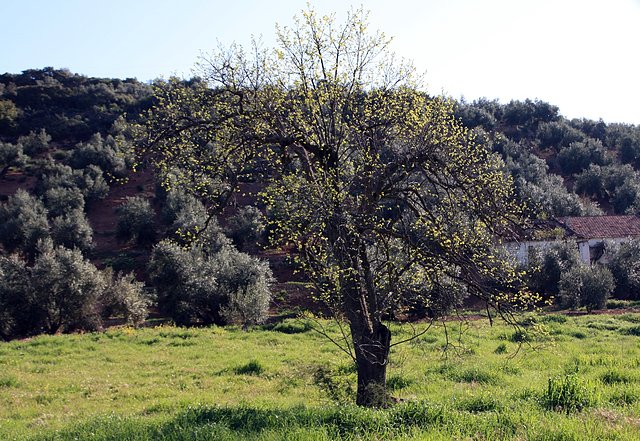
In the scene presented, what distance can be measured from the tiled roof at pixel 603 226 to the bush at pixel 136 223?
34013 millimetres

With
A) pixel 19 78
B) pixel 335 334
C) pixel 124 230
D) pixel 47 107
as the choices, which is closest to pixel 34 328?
pixel 335 334

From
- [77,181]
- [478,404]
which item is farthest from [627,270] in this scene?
[77,181]

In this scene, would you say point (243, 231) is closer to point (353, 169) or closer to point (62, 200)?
point (62, 200)

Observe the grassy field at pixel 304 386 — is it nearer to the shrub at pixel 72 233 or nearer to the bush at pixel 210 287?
the bush at pixel 210 287

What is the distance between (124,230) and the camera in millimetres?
43812

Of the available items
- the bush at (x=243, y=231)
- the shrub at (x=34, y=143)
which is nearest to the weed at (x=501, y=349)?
the bush at (x=243, y=231)

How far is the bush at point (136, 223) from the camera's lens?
43.5 meters

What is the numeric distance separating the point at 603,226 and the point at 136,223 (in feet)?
126

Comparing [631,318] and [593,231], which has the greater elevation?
[593,231]

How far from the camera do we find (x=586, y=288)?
30625mm

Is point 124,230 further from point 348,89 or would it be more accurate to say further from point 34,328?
point 348,89

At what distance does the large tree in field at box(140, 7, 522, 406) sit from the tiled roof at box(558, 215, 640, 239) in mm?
37922

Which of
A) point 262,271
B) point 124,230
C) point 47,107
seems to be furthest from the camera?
point 47,107

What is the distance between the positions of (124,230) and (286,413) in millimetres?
39058
